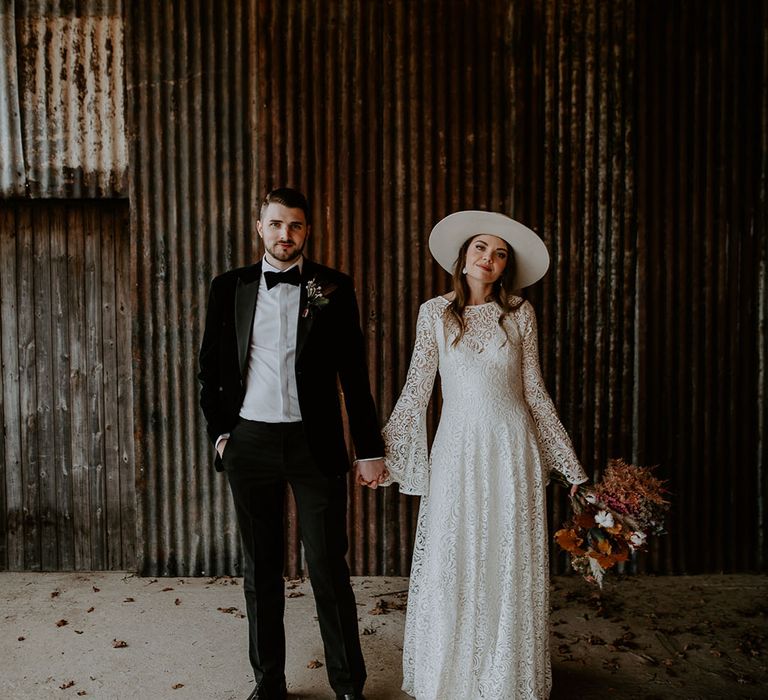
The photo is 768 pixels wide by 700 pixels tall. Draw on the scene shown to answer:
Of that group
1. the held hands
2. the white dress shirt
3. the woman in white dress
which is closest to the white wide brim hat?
the woman in white dress

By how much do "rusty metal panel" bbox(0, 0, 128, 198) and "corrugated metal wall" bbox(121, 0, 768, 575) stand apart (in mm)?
217

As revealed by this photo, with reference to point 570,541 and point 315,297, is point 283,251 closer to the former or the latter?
point 315,297

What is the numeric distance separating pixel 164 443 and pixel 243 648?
1564 mm

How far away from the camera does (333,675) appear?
296cm

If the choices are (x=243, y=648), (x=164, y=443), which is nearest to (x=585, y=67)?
(x=164, y=443)

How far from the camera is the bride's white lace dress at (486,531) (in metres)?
2.87

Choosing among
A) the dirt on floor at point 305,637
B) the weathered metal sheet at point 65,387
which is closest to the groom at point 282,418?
the dirt on floor at point 305,637

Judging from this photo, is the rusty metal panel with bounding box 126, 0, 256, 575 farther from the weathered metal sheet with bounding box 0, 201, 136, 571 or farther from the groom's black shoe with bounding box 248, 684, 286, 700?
the groom's black shoe with bounding box 248, 684, 286, 700

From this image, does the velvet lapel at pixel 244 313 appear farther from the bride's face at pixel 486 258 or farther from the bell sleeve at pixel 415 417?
the bride's face at pixel 486 258

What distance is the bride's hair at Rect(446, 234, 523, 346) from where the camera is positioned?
119 inches

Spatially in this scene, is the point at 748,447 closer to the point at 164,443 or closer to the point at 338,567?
the point at 338,567

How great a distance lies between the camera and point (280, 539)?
301 centimetres

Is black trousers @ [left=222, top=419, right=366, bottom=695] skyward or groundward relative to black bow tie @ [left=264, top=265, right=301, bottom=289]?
groundward

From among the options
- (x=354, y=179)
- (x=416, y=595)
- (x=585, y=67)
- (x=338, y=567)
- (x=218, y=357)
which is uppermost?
(x=585, y=67)
